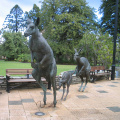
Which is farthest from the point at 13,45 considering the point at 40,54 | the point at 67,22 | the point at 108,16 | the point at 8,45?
the point at 40,54

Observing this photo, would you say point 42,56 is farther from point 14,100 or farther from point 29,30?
point 14,100

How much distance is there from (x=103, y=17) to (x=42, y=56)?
23788 millimetres

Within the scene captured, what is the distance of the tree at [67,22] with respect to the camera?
29516 mm

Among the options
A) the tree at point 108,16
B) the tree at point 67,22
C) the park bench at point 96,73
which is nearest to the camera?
the park bench at point 96,73

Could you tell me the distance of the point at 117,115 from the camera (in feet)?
15.1

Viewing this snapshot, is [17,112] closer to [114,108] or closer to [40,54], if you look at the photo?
[40,54]

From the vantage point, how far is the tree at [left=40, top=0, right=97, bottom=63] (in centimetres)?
2952

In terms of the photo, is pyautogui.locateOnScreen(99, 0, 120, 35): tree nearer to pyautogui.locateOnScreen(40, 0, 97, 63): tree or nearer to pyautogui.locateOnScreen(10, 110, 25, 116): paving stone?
pyautogui.locateOnScreen(40, 0, 97, 63): tree

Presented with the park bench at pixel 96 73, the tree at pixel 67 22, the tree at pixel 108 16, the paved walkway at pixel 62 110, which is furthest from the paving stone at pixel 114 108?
the tree at pixel 67 22

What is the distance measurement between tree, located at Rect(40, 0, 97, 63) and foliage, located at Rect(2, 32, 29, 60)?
396 inches

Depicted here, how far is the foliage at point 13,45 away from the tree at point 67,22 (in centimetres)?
1005

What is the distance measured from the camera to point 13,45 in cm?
3784

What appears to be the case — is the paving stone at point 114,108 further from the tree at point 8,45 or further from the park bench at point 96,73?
the tree at point 8,45

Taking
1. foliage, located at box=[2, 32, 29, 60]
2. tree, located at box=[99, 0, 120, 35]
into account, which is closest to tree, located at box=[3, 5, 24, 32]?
foliage, located at box=[2, 32, 29, 60]
